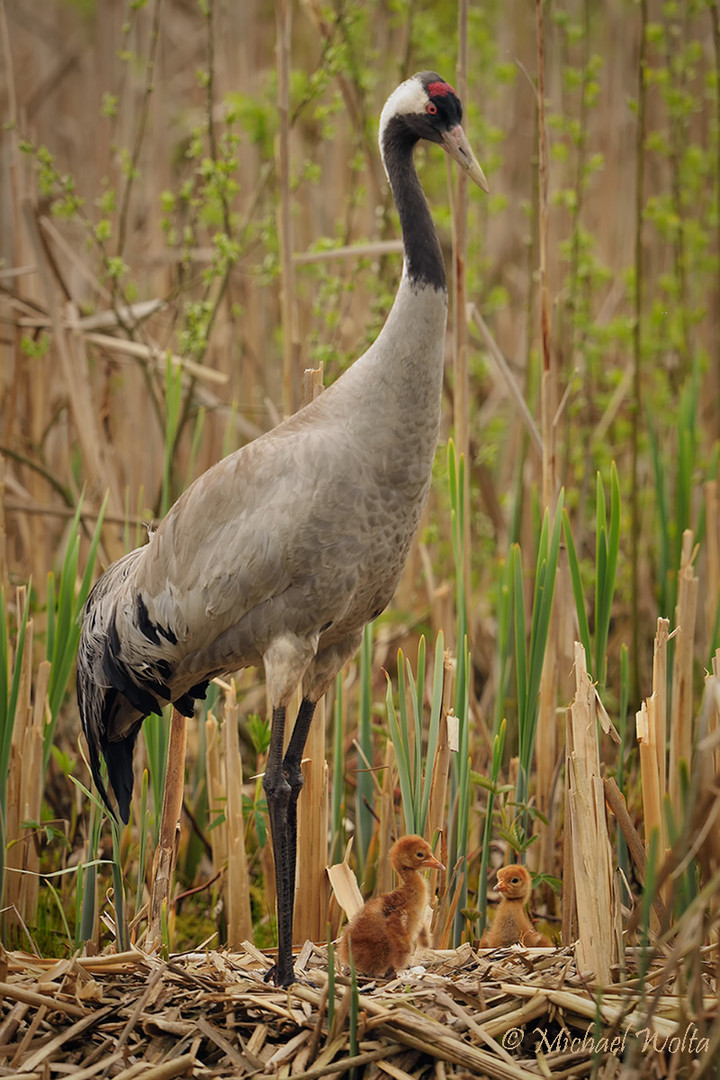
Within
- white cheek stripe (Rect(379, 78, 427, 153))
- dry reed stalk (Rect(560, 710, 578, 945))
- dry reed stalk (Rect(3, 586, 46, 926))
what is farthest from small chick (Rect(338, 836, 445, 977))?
white cheek stripe (Rect(379, 78, 427, 153))

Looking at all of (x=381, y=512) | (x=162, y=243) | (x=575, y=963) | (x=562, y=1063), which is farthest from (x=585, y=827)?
(x=162, y=243)

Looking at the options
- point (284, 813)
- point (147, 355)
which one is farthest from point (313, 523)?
point (147, 355)

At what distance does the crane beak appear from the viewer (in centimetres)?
244

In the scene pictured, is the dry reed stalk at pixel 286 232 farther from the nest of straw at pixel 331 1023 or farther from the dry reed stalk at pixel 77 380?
the nest of straw at pixel 331 1023

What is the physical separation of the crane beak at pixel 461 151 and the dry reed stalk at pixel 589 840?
103 cm

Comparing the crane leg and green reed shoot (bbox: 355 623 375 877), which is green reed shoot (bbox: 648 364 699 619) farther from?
the crane leg

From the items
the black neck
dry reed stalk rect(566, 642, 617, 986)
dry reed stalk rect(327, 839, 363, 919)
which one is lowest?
dry reed stalk rect(327, 839, 363, 919)

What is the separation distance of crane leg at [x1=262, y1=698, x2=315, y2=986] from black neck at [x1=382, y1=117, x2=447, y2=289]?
3.21ft

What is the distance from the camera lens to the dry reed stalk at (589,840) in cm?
219

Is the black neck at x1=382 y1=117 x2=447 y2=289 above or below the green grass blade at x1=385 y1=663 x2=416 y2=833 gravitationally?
above

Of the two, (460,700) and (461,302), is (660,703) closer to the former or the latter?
(460,700)

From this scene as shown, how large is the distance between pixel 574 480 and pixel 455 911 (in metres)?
2.01

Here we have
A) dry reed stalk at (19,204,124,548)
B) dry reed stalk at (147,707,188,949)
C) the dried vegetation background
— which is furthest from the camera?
dry reed stalk at (19,204,124,548)

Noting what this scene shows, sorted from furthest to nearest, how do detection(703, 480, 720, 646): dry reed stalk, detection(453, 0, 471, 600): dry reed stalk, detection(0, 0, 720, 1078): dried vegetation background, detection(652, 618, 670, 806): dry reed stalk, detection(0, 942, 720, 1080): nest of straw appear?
detection(703, 480, 720, 646): dry reed stalk
detection(453, 0, 471, 600): dry reed stalk
detection(652, 618, 670, 806): dry reed stalk
detection(0, 0, 720, 1078): dried vegetation background
detection(0, 942, 720, 1080): nest of straw
